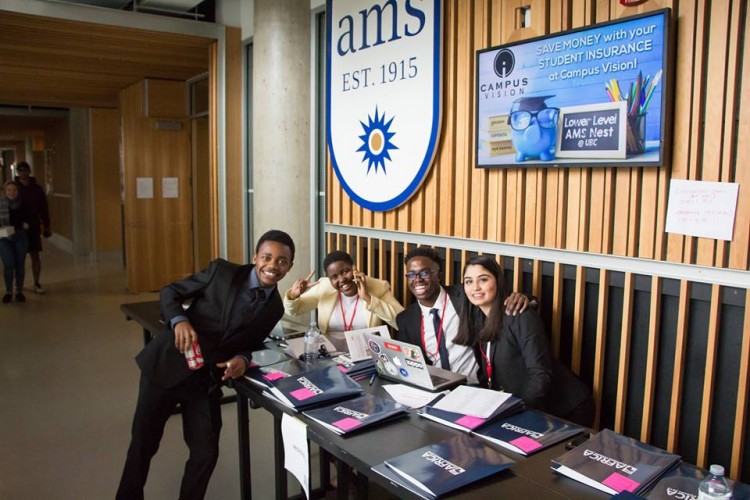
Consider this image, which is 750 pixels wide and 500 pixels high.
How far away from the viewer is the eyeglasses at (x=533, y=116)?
3.42 metres

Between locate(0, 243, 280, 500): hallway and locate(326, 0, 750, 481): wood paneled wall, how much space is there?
212 centimetres

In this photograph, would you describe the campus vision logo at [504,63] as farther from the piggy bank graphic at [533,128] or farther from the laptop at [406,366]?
the laptop at [406,366]

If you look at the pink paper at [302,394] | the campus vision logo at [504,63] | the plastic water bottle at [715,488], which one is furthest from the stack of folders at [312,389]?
the campus vision logo at [504,63]

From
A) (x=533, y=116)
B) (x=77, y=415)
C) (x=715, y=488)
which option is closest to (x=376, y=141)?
(x=533, y=116)

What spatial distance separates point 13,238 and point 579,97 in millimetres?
8334

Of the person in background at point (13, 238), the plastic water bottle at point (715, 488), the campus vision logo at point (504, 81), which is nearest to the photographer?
the plastic water bottle at point (715, 488)

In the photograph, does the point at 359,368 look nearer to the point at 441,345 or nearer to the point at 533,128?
the point at 441,345

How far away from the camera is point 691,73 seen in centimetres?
290

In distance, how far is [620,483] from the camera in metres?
1.98

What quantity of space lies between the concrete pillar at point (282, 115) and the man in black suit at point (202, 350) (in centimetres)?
199

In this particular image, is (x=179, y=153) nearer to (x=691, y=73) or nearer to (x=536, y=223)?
(x=536, y=223)

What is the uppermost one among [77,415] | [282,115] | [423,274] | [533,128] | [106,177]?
[282,115]

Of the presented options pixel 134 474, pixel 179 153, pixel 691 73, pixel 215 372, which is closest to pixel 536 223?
pixel 691 73

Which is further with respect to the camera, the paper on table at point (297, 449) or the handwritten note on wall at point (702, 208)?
the handwritten note on wall at point (702, 208)
